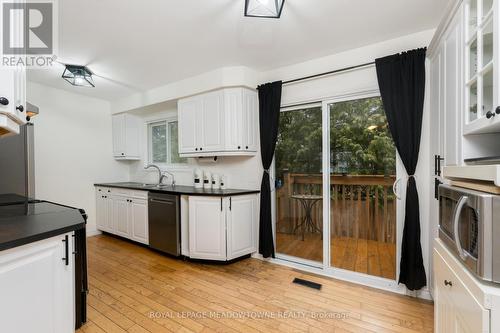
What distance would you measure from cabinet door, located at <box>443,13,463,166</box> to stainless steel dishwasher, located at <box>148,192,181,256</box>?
2.87m

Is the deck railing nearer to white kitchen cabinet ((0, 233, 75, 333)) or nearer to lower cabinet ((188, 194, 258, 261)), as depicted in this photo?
lower cabinet ((188, 194, 258, 261))

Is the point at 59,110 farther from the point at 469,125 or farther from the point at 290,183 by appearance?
the point at 469,125

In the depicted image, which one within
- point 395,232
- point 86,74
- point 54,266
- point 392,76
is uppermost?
point 86,74

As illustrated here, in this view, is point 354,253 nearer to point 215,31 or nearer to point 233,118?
point 233,118

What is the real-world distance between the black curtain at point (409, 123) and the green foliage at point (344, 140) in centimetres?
20

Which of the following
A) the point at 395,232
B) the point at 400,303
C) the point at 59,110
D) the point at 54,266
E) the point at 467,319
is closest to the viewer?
the point at 467,319

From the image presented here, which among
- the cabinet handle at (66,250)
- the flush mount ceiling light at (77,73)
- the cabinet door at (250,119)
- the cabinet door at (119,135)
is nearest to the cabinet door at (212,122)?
the cabinet door at (250,119)

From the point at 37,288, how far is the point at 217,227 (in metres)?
1.94

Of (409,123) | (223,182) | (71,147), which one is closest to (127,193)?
(71,147)

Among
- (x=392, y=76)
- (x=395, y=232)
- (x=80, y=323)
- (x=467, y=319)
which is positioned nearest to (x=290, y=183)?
(x=395, y=232)

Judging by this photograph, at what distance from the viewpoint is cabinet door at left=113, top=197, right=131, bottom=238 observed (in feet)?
12.8

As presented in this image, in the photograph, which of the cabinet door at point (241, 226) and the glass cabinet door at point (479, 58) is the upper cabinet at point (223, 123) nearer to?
the cabinet door at point (241, 226)

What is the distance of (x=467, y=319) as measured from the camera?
3.25ft

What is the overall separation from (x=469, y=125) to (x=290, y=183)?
2.02 metres
